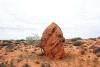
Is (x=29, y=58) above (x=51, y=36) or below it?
below

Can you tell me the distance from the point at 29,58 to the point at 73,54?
522 centimetres

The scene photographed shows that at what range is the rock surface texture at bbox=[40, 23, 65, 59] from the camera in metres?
31.6

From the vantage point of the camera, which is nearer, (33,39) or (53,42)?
(53,42)

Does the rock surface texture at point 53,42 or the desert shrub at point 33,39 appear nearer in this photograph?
the rock surface texture at point 53,42

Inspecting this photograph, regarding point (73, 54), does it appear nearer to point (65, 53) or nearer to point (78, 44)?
point (65, 53)

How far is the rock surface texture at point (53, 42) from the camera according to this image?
3159cm

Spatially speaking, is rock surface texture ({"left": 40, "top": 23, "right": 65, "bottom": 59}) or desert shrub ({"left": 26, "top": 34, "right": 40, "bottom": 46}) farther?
desert shrub ({"left": 26, "top": 34, "right": 40, "bottom": 46})

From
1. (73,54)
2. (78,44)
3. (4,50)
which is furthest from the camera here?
(78,44)

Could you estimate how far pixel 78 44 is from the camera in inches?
1604

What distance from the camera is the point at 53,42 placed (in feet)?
104

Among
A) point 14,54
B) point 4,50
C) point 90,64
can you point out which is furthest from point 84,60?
point 4,50

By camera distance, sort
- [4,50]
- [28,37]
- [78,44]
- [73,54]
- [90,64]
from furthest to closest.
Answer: [28,37] < [78,44] < [4,50] < [73,54] < [90,64]

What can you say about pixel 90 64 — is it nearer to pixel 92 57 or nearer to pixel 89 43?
pixel 92 57

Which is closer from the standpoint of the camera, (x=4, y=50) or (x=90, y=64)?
(x=90, y=64)
